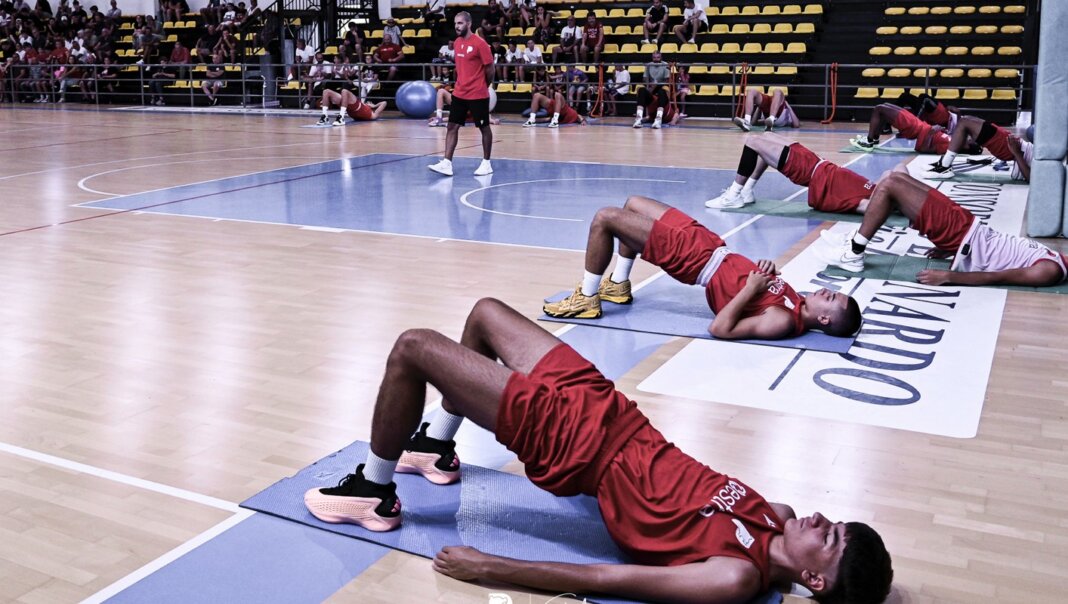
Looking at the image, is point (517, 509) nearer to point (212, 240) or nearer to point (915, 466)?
point (915, 466)

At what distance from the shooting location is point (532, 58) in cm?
1962

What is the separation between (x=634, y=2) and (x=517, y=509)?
19.7 metres

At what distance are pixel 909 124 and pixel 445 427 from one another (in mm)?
10345

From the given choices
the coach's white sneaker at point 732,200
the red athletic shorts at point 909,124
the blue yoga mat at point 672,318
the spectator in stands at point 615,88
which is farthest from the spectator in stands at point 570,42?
the blue yoga mat at point 672,318

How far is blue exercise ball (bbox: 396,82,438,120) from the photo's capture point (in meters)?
18.9

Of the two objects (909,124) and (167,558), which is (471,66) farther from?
(167,558)

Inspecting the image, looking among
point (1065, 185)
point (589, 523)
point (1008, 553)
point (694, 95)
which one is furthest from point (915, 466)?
point (694, 95)

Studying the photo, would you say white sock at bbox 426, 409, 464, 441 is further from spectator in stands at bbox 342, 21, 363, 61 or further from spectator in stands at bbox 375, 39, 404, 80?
spectator in stands at bbox 342, 21, 363, 61

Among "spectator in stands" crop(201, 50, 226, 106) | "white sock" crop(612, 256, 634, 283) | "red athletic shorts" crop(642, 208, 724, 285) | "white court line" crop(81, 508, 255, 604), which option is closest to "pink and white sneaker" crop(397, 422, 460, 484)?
"white court line" crop(81, 508, 255, 604)

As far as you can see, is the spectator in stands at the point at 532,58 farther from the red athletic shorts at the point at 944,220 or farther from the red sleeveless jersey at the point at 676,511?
the red sleeveless jersey at the point at 676,511

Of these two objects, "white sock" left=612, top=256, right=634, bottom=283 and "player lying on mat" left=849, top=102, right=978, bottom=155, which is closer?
"white sock" left=612, top=256, right=634, bottom=283

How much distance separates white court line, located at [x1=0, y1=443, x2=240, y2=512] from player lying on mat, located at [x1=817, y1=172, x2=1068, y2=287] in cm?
445

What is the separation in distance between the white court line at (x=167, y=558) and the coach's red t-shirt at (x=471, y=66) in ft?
27.5

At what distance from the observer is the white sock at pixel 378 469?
3.06 metres
